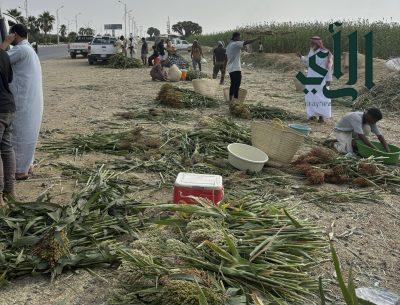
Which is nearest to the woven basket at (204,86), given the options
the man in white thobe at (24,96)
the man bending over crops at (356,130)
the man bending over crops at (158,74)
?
the man bending over crops at (158,74)

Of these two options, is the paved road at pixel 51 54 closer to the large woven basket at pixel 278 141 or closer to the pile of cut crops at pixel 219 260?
the large woven basket at pixel 278 141

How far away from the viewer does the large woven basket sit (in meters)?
5.41

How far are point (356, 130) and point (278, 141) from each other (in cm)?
117

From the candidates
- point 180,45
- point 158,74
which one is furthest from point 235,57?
point 180,45

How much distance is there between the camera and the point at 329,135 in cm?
745

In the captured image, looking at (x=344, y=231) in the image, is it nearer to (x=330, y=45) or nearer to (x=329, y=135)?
(x=329, y=135)

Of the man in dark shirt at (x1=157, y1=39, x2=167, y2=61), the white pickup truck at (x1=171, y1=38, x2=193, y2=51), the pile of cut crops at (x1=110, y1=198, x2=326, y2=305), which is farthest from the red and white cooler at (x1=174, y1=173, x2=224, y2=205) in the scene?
the white pickup truck at (x1=171, y1=38, x2=193, y2=51)

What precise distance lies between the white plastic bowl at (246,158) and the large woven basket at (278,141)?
0.24 m

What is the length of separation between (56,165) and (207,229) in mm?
2874

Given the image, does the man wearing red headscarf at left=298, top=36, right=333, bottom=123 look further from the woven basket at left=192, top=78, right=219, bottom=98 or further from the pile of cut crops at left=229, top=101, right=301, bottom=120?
the woven basket at left=192, top=78, right=219, bottom=98

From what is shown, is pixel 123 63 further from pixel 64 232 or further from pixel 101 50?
pixel 64 232

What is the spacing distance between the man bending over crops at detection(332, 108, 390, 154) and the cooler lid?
278cm

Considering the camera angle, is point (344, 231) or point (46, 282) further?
point (344, 231)

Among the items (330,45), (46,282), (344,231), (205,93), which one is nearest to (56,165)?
(46,282)
